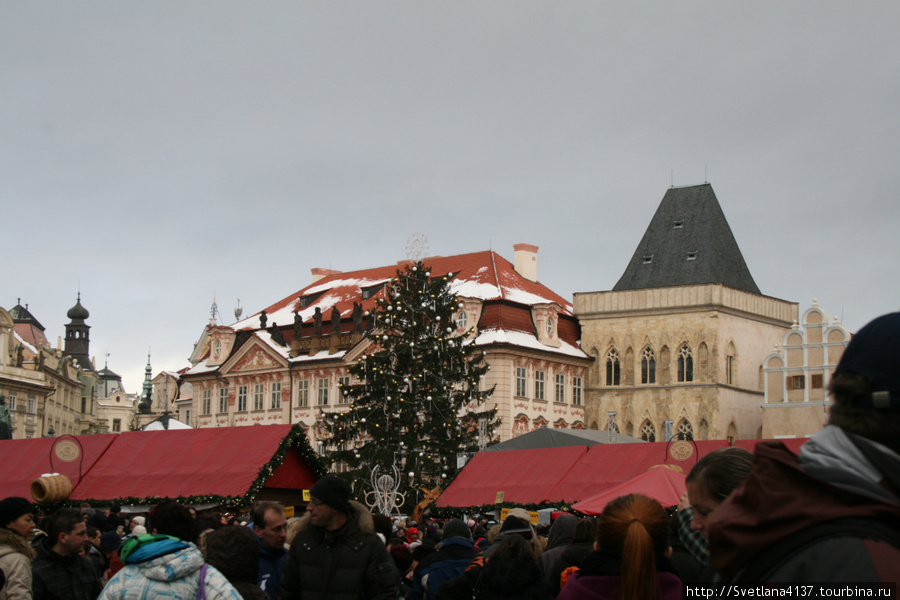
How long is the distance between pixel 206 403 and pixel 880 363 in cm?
6601

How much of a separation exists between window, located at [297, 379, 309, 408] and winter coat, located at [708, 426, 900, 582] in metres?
60.1

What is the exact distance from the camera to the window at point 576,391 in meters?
58.2

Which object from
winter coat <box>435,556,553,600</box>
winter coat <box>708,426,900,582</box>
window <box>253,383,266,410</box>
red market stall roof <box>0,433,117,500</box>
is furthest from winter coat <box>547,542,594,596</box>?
window <box>253,383,266,410</box>

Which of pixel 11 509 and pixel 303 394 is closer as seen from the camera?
pixel 11 509

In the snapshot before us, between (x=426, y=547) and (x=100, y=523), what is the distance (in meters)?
3.62

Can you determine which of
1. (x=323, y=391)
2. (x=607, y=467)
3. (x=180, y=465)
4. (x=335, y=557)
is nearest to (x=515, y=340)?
(x=323, y=391)

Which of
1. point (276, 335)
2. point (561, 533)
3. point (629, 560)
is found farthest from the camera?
point (276, 335)

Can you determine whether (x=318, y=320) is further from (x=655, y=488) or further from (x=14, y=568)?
(x=14, y=568)

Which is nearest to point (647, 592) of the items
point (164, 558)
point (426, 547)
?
point (164, 558)

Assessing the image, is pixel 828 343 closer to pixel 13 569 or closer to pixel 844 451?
pixel 13 569

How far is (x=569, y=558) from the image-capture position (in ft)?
23.7

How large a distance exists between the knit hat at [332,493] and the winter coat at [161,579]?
1.28 meters

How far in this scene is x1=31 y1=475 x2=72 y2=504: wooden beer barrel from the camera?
670 inches

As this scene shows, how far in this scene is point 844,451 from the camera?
2330 mm
